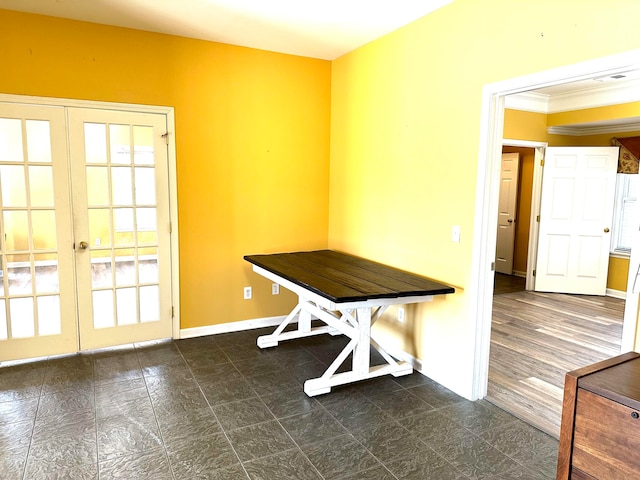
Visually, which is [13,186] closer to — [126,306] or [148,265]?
[148,265]

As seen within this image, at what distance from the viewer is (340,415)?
8.84 ft

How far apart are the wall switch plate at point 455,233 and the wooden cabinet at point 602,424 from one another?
55.3 inches

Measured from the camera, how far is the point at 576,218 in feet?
19.4

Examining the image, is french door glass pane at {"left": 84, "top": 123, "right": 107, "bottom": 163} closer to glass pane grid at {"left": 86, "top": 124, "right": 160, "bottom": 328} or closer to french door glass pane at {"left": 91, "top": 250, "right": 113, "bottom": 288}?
glass pane grid at {"left": 86, "top": 124, "right": 160, "bottom": 328}

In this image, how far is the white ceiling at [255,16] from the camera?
118 inches

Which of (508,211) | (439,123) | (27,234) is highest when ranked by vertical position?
(439,123)

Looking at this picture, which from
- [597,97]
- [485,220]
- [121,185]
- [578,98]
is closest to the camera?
[485,220]

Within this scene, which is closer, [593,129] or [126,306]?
[126,306]

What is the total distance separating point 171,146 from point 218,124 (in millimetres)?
475

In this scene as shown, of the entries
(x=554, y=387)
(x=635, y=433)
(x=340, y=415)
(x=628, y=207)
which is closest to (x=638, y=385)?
(x=635, y=433)

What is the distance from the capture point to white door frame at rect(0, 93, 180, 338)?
3.31 m

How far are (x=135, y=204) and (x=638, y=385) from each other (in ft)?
11.5

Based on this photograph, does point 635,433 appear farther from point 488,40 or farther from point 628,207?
point 628,207

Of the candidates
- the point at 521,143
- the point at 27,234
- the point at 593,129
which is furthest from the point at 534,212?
the point at 27,234
